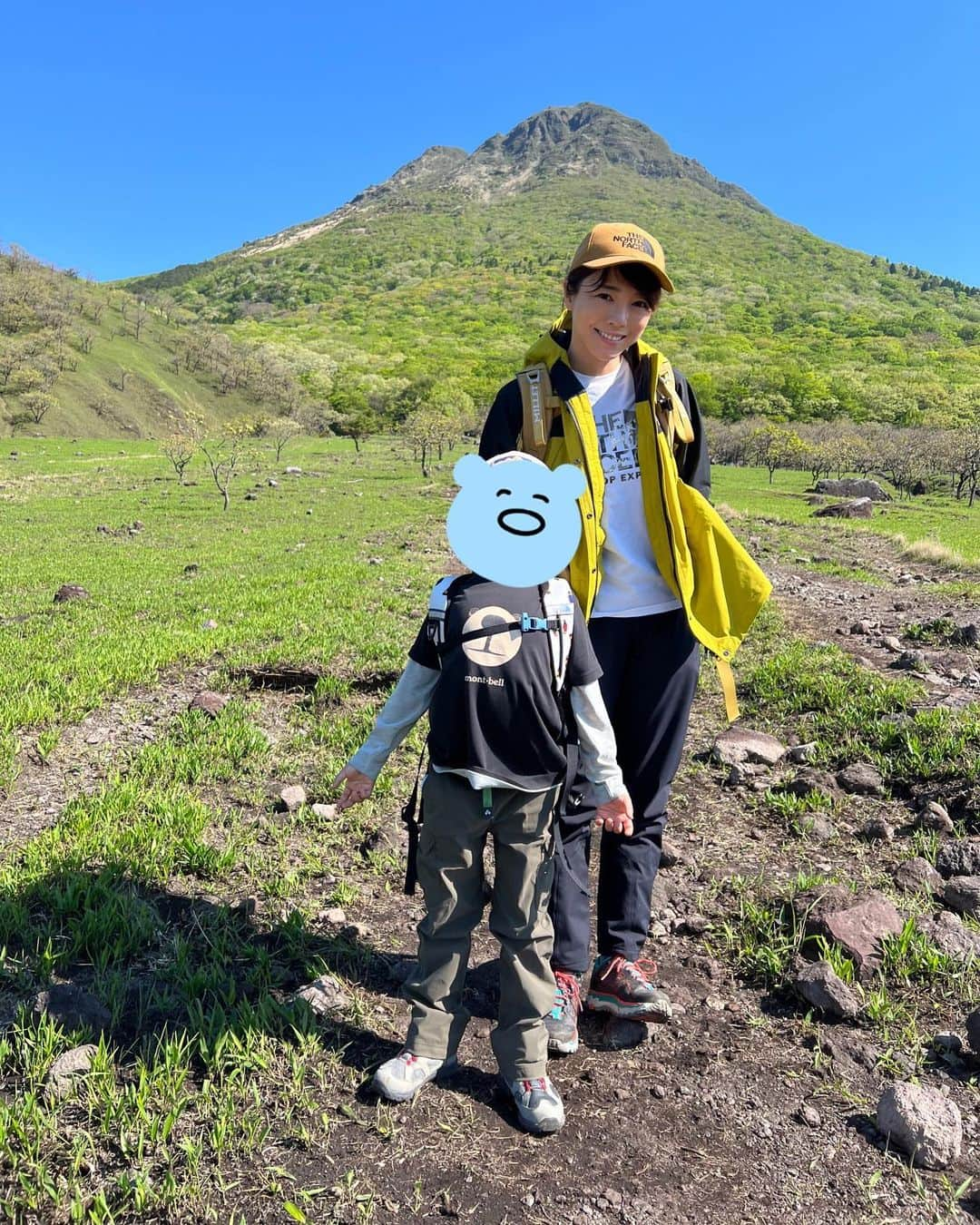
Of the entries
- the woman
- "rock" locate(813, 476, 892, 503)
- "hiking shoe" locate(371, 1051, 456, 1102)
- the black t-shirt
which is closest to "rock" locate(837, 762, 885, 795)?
the woman

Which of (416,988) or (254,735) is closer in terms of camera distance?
(416,988)

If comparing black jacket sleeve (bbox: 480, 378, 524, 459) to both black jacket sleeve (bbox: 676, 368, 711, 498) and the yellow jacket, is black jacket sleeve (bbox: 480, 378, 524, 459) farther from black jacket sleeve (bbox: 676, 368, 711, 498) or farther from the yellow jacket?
black jacket sleeve (bbox: 676, 368, 711, 498)

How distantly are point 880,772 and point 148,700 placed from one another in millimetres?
5428

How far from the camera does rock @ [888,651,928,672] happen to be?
645 cm

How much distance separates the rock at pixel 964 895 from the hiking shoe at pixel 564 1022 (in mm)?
1893

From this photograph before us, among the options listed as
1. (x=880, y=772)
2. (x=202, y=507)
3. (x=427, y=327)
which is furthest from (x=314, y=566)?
(x=427, y=327)

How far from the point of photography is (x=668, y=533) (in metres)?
2.43

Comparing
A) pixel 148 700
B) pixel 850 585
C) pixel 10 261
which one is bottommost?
pixel 148 700

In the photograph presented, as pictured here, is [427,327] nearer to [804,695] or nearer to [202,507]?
[202,507]

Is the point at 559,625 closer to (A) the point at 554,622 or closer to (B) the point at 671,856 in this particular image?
(A) the point at 554,622

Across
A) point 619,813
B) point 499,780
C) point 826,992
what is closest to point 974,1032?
point 826,992

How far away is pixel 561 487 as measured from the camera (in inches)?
74.3

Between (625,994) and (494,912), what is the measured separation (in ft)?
2.21

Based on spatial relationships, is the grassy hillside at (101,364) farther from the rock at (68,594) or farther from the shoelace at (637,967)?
the shoelace at (637,967)
